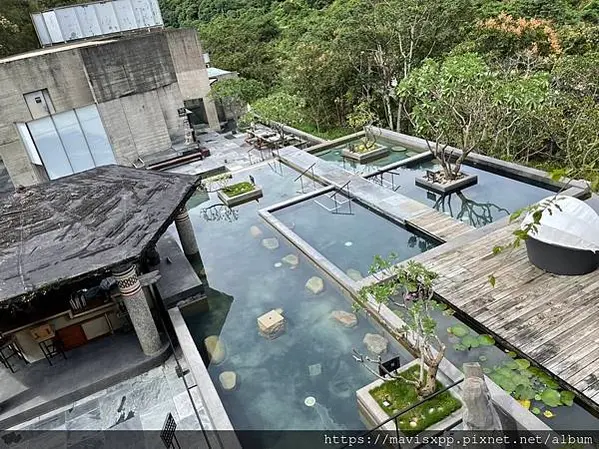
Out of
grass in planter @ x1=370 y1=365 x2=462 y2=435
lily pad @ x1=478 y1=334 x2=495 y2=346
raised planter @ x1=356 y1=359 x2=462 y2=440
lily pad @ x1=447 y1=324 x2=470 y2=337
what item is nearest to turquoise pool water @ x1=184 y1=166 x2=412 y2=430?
raised planter @ x1=356 y1=359 x2=462 y2=440

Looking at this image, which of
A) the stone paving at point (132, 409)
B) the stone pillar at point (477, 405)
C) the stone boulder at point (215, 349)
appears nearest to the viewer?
the stone pillar at point (477, 405)

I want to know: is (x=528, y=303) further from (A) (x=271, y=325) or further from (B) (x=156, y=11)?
(B) (x=156, y=11)

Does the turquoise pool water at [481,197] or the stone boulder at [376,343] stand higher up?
the turquoise pool water at [481,197]

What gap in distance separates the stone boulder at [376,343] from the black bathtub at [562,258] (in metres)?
3.61

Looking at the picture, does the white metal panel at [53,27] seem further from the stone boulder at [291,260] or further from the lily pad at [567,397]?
the lily pad at [567,397]

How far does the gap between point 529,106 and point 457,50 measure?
689 cm

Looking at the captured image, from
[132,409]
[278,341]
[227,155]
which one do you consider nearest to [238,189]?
[227,155]

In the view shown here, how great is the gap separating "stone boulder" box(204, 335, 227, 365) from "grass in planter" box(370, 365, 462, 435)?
3371 millimetres

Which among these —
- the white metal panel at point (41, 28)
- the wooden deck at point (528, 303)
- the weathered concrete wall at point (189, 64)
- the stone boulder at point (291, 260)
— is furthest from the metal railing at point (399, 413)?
the white metal panel at point (41, 28)

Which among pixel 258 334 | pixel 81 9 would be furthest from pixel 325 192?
pixel 81 9

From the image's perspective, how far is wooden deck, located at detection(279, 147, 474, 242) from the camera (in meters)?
11.6

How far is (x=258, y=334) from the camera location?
360 inches

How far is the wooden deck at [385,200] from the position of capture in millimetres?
11570

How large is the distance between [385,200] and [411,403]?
7926 mm
